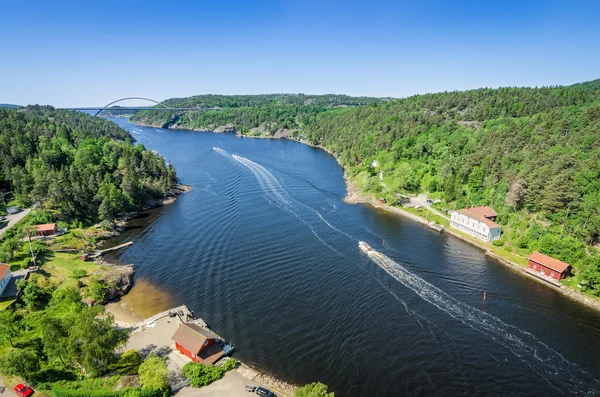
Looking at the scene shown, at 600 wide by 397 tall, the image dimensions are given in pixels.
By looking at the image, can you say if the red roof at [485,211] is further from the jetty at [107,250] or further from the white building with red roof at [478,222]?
the jetty at [107,250]

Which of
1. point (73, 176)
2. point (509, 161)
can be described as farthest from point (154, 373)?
point (509, 161)

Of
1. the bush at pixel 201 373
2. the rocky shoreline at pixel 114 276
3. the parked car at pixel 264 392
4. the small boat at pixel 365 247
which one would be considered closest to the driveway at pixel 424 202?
the small boat at pixel 365 247

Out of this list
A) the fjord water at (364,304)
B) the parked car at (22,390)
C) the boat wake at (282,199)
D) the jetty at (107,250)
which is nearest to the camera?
the parked car at (22,390)

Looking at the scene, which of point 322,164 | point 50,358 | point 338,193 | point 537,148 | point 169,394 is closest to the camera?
point 169,394

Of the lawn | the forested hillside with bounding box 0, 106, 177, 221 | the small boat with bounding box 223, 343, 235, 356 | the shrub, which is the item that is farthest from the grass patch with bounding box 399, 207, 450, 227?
the forested hillside with bounding box 0, 106, 177, 221

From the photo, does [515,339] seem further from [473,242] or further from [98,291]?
[98,291]

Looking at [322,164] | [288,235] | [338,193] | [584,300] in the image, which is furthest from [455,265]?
[322,164]

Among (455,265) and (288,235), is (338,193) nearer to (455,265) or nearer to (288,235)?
(288,235)
